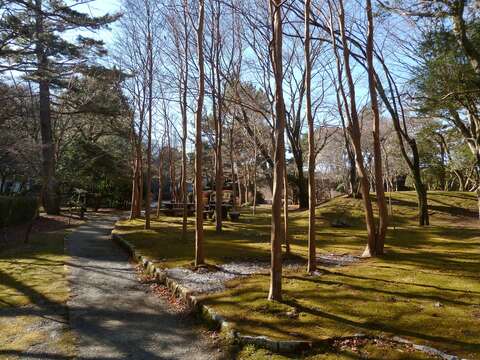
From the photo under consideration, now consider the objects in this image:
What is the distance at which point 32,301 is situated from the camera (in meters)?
6.65

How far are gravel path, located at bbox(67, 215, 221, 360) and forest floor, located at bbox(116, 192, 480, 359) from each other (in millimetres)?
636

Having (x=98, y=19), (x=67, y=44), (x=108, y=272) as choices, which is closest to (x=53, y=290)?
(x=108, y=272)

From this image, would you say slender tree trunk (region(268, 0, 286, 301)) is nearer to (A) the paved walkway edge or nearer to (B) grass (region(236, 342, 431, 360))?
(A) the paved walkway edge

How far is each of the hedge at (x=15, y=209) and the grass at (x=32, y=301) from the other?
6.31 meters

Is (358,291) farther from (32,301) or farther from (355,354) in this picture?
(32,301)

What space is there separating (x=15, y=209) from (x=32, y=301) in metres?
14.6

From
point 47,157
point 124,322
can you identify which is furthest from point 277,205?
point 47,157

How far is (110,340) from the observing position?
195 inches

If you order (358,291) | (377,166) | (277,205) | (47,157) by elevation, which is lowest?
(358,291)

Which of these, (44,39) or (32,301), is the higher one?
(44,39)

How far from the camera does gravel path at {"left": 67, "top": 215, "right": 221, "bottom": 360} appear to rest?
464 centimetres

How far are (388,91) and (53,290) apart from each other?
1397cm

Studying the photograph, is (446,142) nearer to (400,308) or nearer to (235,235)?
(235,235)

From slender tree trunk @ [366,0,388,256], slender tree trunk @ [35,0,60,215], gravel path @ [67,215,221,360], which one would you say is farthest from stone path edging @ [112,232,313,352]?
slender tree trunk @ [35,0,60,215]
